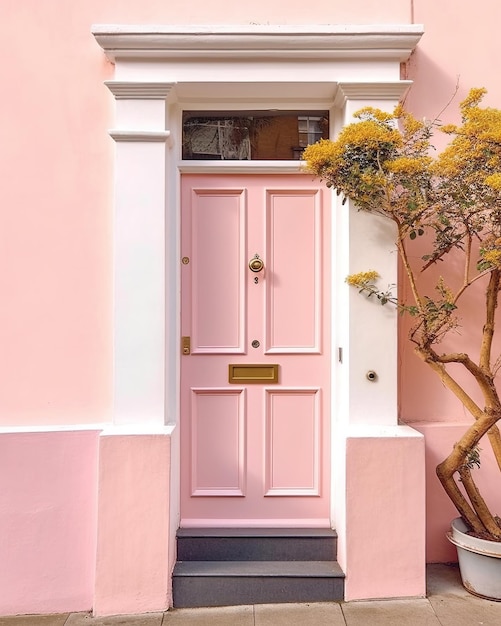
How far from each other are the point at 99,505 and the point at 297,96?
9.48ft

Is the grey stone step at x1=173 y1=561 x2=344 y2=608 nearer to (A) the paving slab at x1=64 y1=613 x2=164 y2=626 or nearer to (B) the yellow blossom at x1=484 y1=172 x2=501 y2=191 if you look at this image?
(A) the paving slab at x1=64 y1=613 x2=164 y2=626

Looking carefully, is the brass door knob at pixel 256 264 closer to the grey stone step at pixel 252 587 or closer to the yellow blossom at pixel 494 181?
the yellow blossom at pixel 494 181

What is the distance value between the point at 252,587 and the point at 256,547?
0.82 ft

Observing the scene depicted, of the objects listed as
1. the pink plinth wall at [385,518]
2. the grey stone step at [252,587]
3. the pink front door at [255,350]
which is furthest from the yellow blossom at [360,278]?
Answer: the grey stone step at [252,587]

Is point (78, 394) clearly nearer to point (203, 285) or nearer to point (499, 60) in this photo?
point (203, 285)

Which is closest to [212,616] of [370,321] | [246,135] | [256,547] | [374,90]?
[256,547]

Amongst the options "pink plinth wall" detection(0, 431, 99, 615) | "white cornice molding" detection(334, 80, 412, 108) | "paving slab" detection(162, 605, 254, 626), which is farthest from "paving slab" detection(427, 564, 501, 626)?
"white cornice molding" detection(334, 80, 412, 108)

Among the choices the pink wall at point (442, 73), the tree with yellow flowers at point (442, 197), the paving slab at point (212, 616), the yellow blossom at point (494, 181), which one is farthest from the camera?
the pink wall at point (442, 73)

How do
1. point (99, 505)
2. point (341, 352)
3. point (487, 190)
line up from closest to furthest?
point (487, 190) < point (99, 505) < point (341, 352)

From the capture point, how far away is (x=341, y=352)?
343 cm

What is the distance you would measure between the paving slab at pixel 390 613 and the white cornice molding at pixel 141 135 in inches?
121

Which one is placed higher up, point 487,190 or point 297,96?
point 297,96

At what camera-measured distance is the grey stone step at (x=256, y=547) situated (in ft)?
11.1

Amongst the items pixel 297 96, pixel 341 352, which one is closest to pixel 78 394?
pixel 341 352
